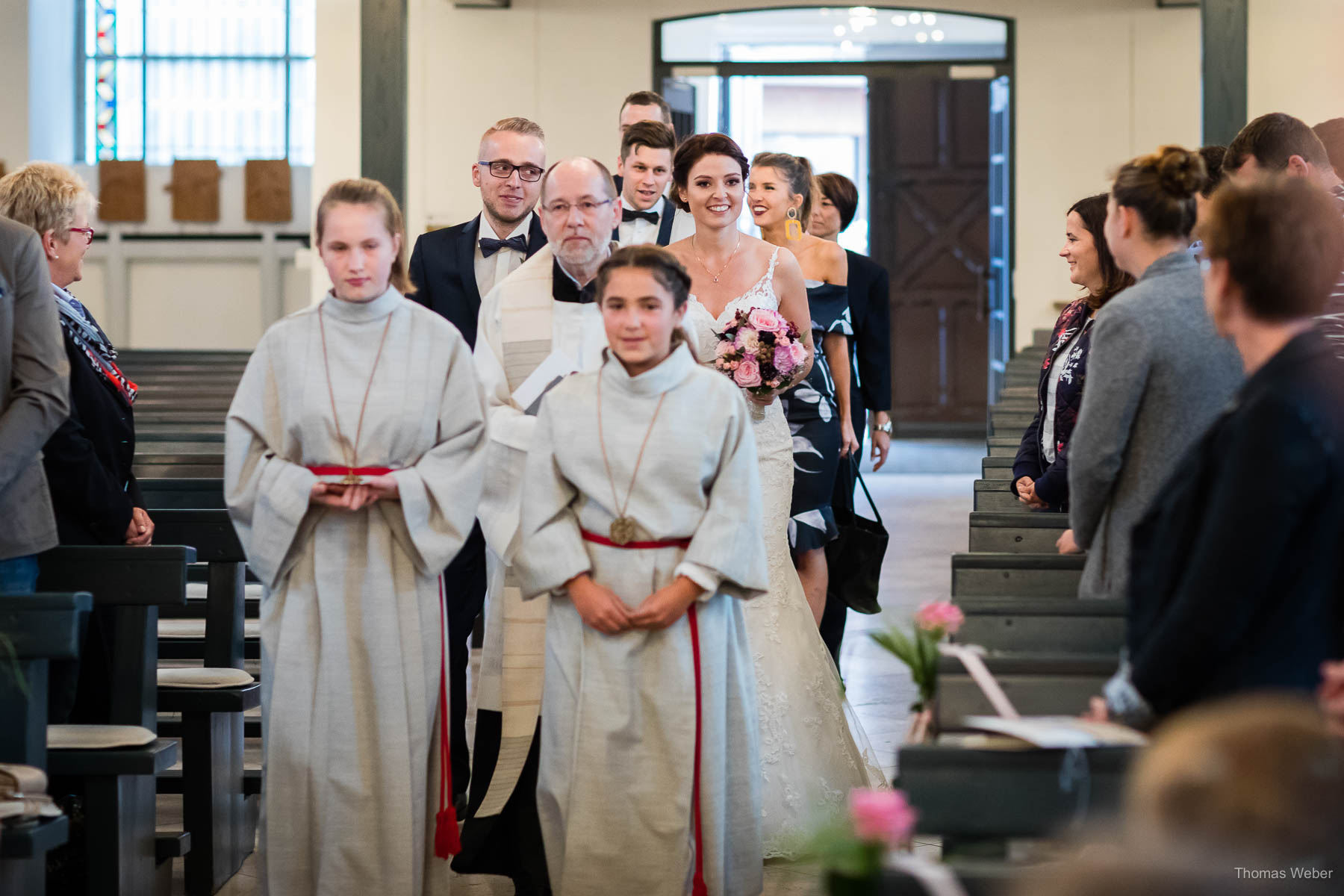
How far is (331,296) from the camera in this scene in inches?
124

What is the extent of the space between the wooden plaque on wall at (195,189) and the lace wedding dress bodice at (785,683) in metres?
10.00

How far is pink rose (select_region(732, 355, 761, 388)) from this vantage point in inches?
149

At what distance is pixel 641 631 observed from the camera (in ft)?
9.95

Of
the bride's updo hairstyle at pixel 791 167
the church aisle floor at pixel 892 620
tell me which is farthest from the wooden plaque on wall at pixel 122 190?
the bride's updo hairstyle at pixel 791 167

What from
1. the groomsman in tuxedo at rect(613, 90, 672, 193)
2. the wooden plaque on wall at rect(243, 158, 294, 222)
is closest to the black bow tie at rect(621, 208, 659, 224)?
the groomsman in tuxedo at rect(613, 90, 672, 193)

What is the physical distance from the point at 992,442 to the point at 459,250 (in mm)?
2375

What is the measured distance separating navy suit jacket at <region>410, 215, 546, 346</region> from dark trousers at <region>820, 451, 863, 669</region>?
1.20 metres

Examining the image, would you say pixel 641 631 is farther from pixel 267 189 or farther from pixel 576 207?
pixel 267 189

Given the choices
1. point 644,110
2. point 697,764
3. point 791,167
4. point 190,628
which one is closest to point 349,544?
point 697,764

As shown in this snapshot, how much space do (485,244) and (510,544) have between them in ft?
3.32

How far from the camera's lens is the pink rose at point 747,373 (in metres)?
3.77

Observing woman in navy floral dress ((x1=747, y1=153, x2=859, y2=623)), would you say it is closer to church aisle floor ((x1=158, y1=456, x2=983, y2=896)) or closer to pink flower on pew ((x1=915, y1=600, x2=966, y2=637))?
church aisle floor ((x1=158, y1=456, x2=983, y2=896))

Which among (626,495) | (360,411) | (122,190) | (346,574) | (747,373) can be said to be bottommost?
(346,574)

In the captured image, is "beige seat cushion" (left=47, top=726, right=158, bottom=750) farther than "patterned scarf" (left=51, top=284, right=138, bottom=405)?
No
